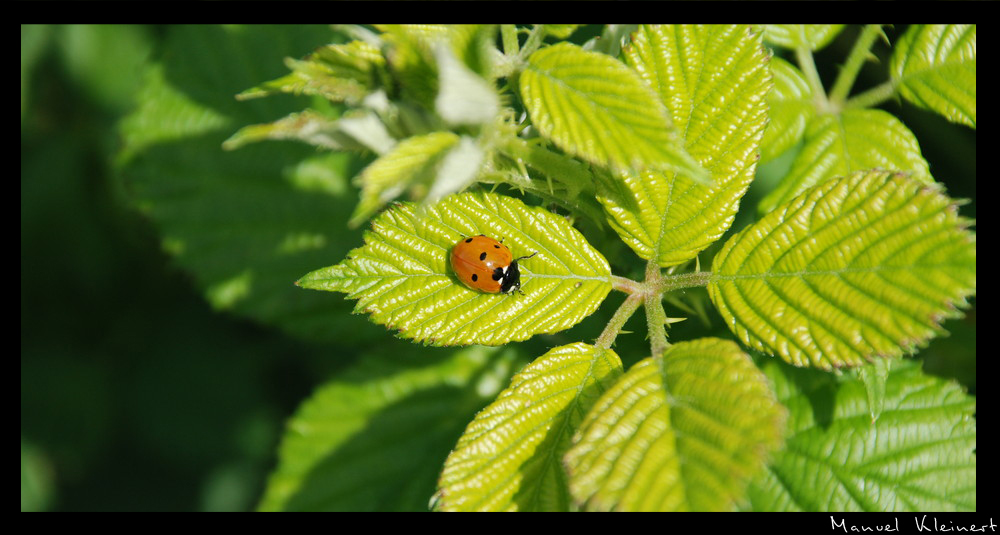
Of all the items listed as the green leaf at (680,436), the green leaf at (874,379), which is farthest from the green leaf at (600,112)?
the green leaf at (874,379)

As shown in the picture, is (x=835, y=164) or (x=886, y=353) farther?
(x=835, y=164)

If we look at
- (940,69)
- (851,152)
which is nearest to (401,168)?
Result: (851,152)

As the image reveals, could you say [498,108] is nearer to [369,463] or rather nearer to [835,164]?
[835,164]

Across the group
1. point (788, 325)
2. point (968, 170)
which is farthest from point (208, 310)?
point (968, 170)

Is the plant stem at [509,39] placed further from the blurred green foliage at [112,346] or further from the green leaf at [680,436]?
the blurred green foliage at [112,346]

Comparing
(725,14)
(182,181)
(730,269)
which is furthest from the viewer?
(182,181)

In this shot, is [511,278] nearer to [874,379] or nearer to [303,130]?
[303,130]

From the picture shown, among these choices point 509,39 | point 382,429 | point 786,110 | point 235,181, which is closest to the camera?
point 509,39
